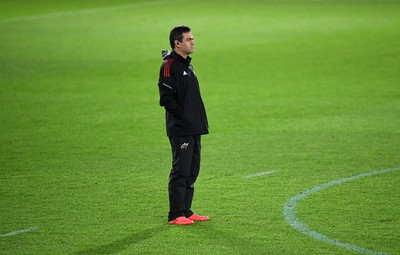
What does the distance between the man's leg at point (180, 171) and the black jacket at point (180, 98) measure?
10 centimetres

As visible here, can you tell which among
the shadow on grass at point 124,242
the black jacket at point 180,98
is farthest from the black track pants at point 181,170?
the shadow on grass at point 124,242

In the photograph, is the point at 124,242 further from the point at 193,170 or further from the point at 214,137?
the point at 214,137

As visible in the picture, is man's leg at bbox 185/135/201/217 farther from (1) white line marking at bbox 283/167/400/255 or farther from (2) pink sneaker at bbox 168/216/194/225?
(1) white line marking at bbox 283/167/400/255

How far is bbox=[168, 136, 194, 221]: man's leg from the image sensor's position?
8867 mm

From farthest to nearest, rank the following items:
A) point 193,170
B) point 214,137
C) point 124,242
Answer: point 214,137
point 193,170
point 124,242

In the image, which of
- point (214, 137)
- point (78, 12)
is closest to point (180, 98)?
point (214, 137)

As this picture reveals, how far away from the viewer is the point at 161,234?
8.62m

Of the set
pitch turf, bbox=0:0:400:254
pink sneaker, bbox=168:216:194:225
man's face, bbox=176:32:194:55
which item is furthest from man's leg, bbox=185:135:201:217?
man's face, bbox=176:32:194:55

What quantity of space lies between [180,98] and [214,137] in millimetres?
4851

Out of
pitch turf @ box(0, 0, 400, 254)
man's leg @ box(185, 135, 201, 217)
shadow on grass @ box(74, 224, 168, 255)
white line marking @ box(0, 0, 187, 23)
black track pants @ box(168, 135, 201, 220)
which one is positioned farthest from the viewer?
white line marking @ box(0, 0, 187, 23)

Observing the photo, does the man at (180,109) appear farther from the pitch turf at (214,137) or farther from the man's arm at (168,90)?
the pitch turf at (214,137)

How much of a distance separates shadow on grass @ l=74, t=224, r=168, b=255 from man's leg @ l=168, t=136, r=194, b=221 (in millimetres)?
259

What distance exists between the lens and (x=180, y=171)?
8875 mm

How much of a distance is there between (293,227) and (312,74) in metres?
11.3
